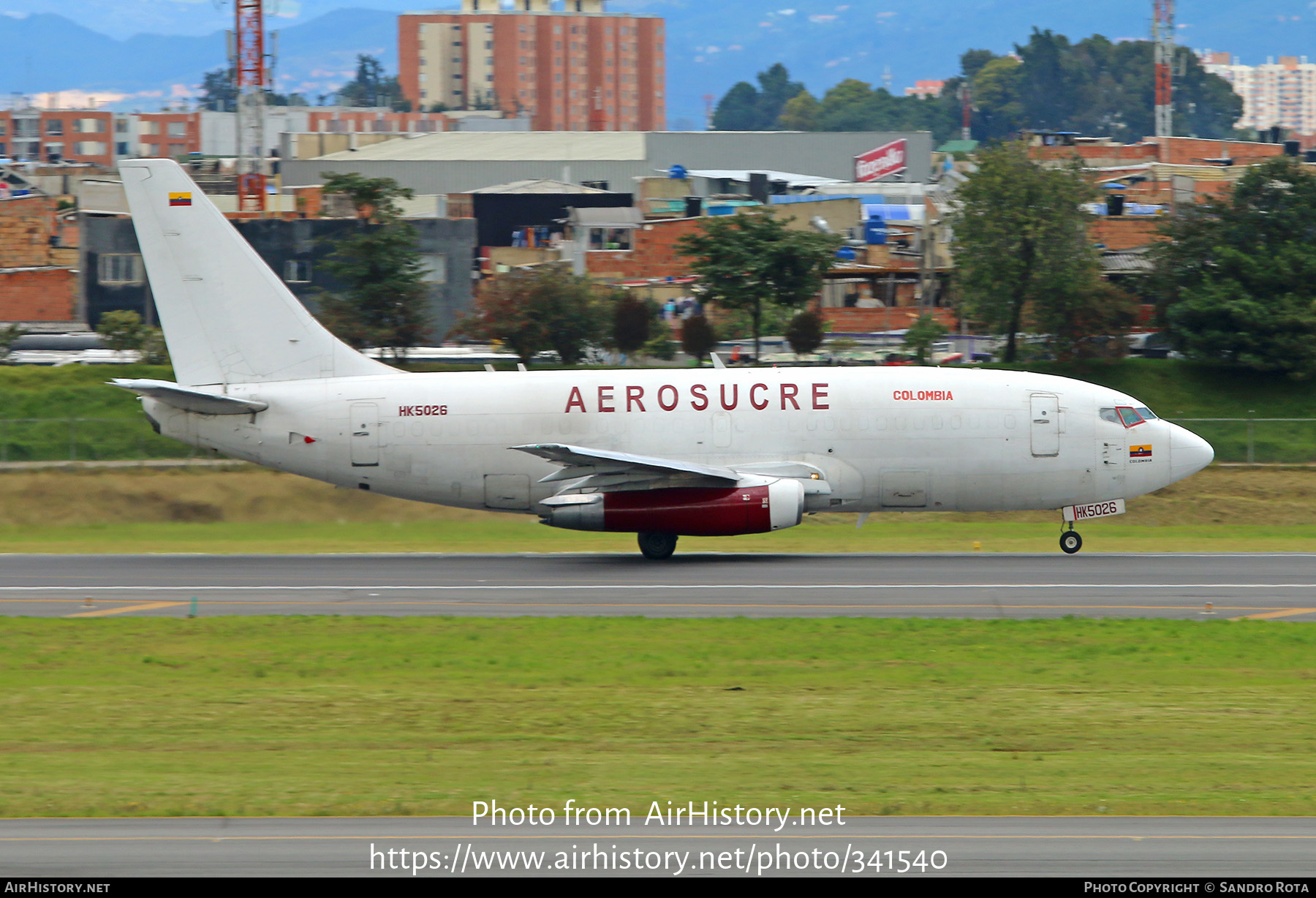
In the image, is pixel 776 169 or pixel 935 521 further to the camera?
pixel 776 169

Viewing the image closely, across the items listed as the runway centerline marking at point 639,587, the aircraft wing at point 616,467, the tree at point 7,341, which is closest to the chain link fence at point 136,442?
the tree at point 7,341

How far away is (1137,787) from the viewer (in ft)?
49.6

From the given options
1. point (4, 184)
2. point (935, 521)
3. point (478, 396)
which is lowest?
point (935, 521)

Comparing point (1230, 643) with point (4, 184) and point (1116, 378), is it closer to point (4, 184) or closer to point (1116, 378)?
point (1116, 378)

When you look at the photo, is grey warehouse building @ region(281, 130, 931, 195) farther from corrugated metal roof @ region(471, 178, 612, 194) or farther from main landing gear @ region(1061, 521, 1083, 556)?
main landing gear @ region(1061, 521, 1083, 556)

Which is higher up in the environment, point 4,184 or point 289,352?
point 4,184

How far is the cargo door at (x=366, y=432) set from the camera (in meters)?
34.5

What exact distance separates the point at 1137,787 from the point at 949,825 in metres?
2.68

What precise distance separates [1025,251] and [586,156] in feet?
274

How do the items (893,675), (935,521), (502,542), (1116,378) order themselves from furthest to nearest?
(1116,378)
(935,521)
(502,542)
(893,675)

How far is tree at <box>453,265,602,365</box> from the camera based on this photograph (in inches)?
2506

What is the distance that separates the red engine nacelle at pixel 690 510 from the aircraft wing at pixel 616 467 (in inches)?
13.1

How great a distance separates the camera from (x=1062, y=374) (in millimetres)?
62312

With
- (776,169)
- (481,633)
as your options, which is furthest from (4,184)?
(481,633)
